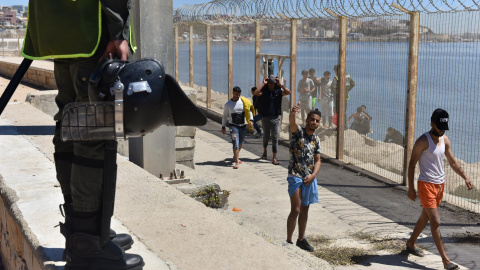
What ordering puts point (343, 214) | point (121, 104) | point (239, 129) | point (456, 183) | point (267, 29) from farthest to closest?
point (267, 29)
point (239, 129)
point (456, 183)
point (343, 214)
point (121, 104)

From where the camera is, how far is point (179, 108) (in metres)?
2.91

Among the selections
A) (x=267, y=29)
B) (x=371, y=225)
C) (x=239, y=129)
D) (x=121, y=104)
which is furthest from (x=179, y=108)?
(x=267, y=29)

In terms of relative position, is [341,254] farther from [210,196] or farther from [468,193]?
[468,193]

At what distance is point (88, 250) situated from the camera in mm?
2977

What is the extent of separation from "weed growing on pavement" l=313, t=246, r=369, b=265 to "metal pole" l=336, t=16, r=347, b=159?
17.5 ft

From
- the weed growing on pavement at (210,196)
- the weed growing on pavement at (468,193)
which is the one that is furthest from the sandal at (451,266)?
the weed growing on pavement at (468,193)

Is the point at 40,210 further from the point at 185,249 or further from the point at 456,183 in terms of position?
the point at 456,183

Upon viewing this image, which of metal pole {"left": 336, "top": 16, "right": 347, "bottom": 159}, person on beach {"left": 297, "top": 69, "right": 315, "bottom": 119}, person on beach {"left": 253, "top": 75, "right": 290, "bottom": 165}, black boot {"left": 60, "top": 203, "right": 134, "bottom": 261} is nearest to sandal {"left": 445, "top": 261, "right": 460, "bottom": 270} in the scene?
black boot {"left": 60, "top": 203, "right": 134, "bottom": 261}

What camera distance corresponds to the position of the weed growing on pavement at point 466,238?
7.58 m

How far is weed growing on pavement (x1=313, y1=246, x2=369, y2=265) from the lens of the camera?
6648 mm

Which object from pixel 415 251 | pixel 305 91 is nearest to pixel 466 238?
pixel 415 251

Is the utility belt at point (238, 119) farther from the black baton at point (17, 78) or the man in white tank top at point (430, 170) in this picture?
the black baton at point (17, 78)

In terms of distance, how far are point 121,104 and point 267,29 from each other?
521 inches

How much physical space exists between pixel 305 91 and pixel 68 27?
1101 cm
